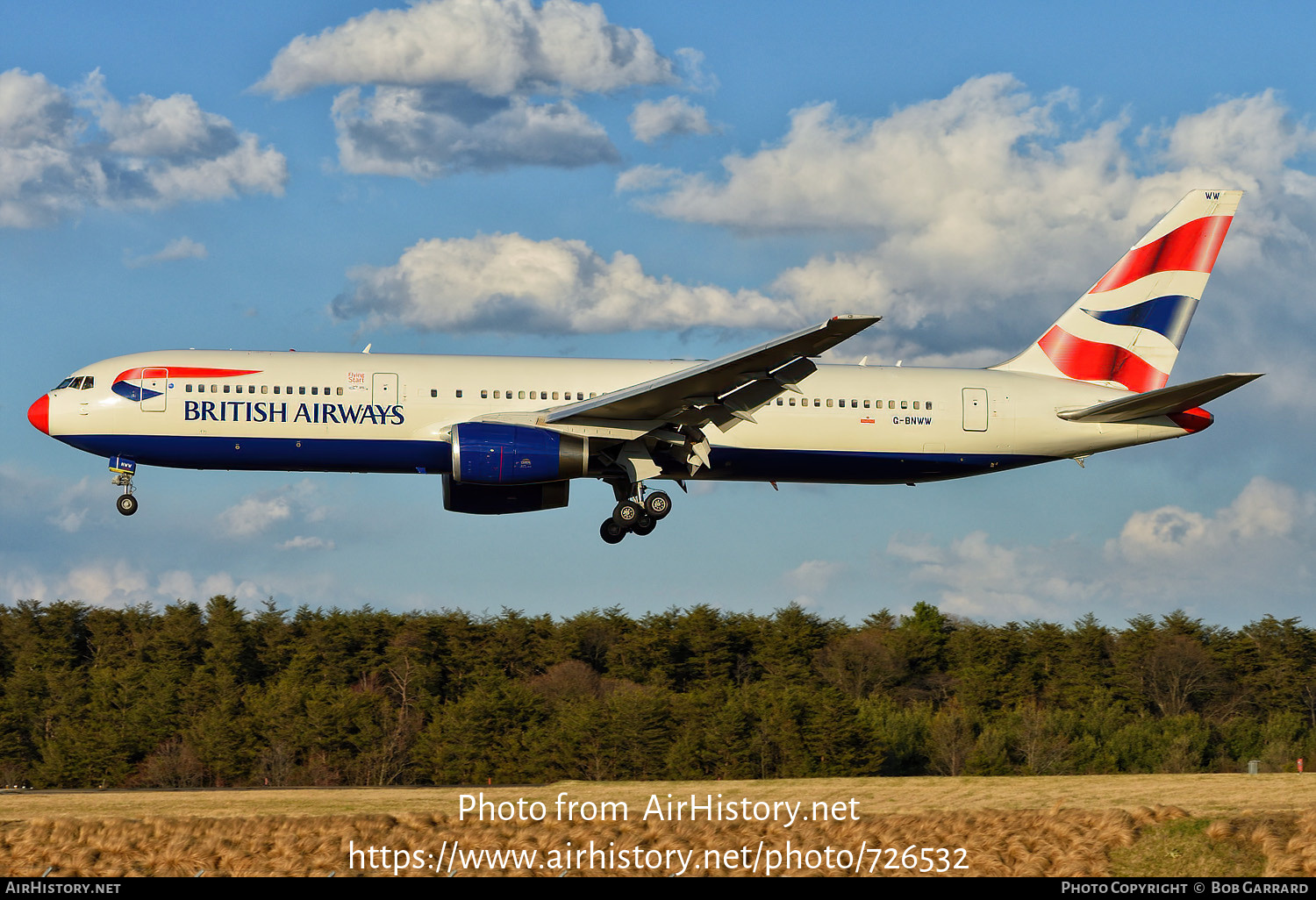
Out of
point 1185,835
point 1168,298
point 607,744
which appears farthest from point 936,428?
point 607,744

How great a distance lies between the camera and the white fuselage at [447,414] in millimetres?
33688

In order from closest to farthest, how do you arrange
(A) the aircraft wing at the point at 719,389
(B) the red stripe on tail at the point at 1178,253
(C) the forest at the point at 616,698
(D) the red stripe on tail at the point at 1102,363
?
1. (A) the aircraft wing at the point at 719,389
2. (D) the red stripe on tail at the point at 1102,363
3. (B) the red stripe on tail at the point at 1178,253
4. (C) the forest at the point at 616,698

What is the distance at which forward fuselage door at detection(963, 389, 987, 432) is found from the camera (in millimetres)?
36781

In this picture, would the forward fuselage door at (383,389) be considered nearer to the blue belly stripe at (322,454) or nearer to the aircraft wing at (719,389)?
the blue belly stripe at (322,454)

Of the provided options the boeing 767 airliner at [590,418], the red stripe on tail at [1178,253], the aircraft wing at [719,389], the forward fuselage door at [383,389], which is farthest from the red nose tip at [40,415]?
the red stripe on tail at [1178,253]

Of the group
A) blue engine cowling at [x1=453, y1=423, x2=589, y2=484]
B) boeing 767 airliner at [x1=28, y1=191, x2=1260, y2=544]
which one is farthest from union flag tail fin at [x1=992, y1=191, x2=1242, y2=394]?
blue engine cowling at [x1=453, y1=423, x2=589, y2=484]

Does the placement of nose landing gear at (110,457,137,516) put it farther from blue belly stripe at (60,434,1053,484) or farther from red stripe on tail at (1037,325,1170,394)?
red stripe on tail at (1037,325,1170,394)

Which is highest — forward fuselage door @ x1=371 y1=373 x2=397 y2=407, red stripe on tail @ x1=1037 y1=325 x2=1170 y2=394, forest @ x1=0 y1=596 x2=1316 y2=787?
red stripe on tail @ x1=1037 y1=325 x2=1170 y2=394

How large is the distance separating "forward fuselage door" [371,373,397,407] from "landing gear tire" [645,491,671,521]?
724 centimetres

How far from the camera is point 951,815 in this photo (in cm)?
2267

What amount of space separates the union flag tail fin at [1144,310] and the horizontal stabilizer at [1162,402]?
2.59m

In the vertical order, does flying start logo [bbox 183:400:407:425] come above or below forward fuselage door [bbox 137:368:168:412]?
below

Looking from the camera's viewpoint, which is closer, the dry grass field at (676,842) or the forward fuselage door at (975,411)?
the dry grass field at (676,842)

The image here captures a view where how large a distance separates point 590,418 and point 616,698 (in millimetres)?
39263
